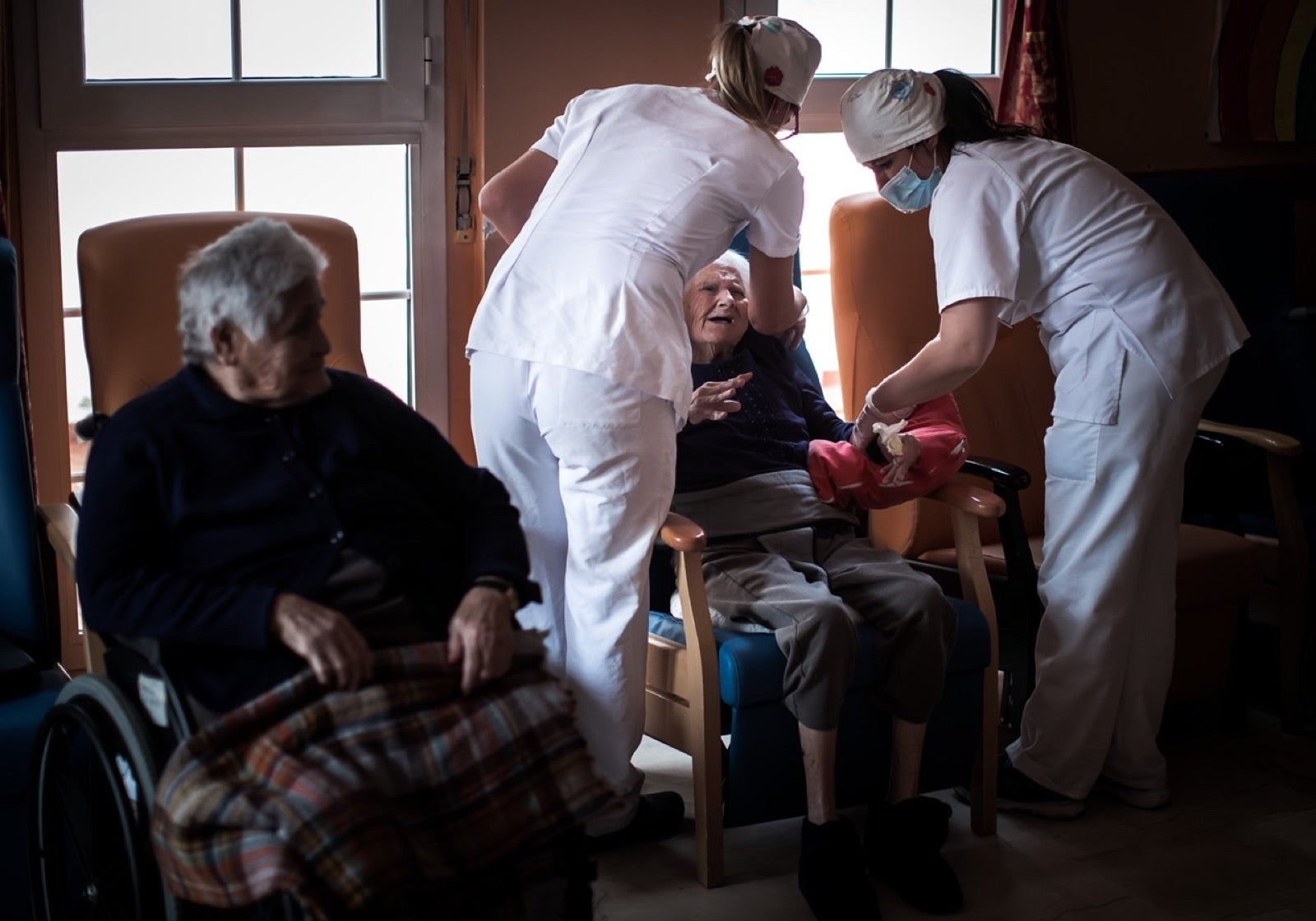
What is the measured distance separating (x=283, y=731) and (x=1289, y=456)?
2232 mm

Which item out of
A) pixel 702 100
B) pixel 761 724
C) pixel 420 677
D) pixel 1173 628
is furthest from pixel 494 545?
pixel 1173 628

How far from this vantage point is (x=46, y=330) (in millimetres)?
2787

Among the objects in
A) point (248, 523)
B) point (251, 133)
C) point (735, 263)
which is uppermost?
point (251, 133)

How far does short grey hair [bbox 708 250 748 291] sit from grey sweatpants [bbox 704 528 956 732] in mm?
487

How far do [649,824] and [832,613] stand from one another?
0.55m

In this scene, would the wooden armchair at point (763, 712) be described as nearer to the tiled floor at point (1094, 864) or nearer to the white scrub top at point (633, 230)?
the tiled floor at point (1094, 864)

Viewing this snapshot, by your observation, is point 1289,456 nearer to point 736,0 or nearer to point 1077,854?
point 1077,854

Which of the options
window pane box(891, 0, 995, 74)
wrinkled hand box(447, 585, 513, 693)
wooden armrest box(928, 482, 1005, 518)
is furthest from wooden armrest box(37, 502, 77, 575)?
window pane box(891, 0, 995, 74)

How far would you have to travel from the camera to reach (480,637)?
1623mm

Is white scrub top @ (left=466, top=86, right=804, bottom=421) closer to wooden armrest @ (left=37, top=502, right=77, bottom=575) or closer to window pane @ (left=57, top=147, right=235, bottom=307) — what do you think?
wooden armrest @ (left=37, top=502, right=77, bottom=575)

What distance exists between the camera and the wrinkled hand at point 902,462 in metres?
2.46

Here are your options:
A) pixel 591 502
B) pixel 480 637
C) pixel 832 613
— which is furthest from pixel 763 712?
pixel 480 637

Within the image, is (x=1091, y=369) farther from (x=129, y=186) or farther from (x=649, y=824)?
A: (x=129, y=186)

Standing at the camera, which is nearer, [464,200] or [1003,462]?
[1003,462]
